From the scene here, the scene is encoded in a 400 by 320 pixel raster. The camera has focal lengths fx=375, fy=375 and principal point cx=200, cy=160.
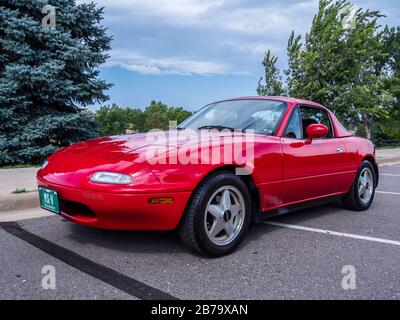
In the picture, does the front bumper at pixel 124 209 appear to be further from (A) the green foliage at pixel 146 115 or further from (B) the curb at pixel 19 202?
(A) the green foliage at pixel 146 115

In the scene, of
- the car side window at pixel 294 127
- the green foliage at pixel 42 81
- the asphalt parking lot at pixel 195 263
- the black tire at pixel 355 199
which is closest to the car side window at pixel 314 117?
the car side window at pixel 294 127

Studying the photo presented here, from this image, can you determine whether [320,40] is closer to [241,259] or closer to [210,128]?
[210,128]

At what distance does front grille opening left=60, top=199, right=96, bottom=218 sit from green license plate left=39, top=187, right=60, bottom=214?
0.14ft

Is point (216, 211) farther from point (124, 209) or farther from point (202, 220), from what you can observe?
point (124, 209)

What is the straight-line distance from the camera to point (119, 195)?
256 cm

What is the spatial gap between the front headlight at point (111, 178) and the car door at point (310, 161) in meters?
1.52

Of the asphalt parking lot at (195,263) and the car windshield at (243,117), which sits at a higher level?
the car windshield at (243,117)

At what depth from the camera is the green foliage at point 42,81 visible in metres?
7.80

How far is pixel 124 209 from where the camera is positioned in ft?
8.53

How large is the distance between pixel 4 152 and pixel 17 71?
65.7 inches

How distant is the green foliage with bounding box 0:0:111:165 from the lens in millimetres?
7797

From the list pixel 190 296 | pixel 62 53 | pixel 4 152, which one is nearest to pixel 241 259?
pixel 190 296

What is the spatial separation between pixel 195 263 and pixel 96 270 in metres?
0.71
